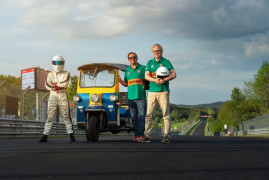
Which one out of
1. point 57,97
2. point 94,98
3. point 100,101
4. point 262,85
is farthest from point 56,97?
point 262,85

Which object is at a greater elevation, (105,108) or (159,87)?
(159,87)

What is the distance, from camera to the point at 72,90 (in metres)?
62.4

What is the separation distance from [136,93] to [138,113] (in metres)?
0.58

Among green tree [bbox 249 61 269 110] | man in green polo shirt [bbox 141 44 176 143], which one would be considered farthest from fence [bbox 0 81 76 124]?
green tree [bbox 249 61 269 110]

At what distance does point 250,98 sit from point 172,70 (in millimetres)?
72786

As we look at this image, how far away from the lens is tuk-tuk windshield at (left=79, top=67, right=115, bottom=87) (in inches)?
436

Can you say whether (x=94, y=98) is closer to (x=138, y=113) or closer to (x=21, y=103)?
(x=138, y=113)

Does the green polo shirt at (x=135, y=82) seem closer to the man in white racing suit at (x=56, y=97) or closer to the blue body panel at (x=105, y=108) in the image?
the blue body panel at (x=105, y=108)

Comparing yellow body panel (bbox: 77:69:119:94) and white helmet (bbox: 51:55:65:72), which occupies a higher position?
white helmet (bbox: 51:55:65:72)

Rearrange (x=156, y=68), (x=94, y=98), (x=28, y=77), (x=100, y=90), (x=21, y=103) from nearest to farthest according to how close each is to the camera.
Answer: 1. (x=156, y=68)
2. (x=94, y=98)
3. (x=100, y=90)
4. (x=21, y=103)
5. (x=28, y=77)

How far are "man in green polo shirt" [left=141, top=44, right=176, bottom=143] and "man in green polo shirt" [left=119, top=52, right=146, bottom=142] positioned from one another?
2.09 feet

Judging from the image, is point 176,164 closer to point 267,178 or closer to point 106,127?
point 267,178

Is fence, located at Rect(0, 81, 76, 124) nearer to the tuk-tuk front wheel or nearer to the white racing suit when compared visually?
the white racing suit

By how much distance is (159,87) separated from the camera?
930 centimetres
